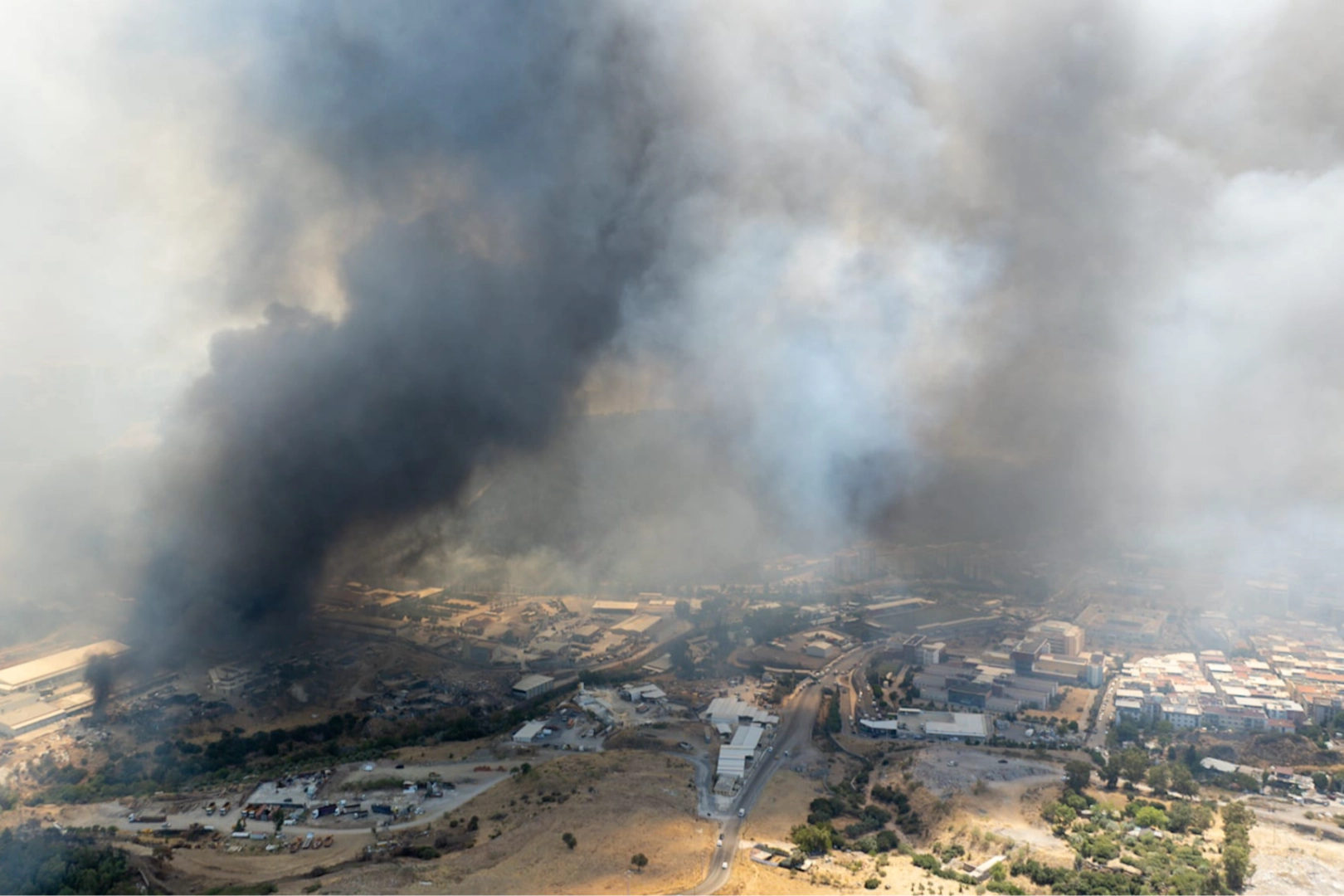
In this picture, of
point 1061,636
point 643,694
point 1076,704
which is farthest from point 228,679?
point 1061,636

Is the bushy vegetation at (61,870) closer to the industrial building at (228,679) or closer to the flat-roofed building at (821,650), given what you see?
the industrial building at (228,679)

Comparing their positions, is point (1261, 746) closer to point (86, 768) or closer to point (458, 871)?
point (458, 871)

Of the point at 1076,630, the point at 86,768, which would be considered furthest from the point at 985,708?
the point at 86,768

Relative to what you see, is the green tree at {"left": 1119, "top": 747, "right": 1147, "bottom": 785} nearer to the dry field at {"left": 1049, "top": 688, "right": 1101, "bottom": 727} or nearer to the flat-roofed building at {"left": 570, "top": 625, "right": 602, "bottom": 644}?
the dry field at {"left": 1049, "top": 688, "right": 1101, "bottom": 727}

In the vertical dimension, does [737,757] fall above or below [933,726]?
below

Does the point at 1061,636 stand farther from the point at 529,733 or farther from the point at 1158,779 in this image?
the point at 529,733

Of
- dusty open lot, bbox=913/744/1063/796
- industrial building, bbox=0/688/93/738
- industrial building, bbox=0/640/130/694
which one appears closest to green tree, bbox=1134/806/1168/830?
dusty open lot, bbox=913/744/1063/796

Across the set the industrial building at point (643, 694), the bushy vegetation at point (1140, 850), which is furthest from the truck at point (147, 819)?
the bushy vegetation at point (1140, 850)
